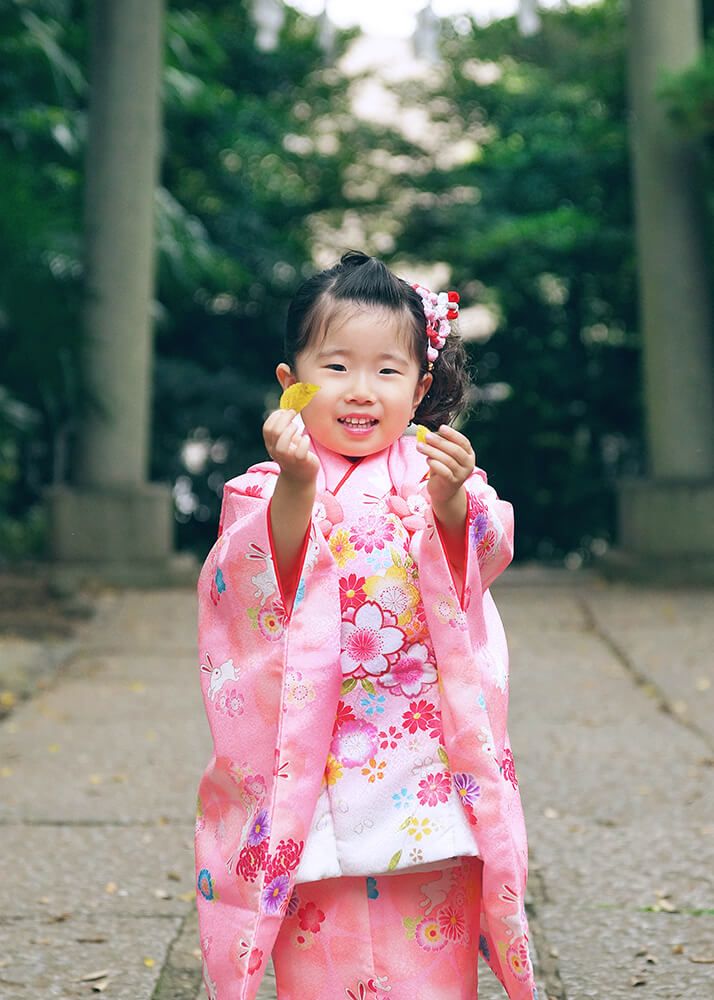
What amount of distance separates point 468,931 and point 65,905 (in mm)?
1299

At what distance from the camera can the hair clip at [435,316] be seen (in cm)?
217

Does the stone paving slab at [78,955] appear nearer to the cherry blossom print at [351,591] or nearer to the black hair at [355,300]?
the cherry blossom print at [351,591]

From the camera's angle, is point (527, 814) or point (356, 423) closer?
point (356, 423)

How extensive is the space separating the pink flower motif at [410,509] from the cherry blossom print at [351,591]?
11 cm

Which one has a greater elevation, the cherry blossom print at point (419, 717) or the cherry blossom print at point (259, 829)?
the cherry blossom print at point (419, 717)

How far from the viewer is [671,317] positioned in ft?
27.0

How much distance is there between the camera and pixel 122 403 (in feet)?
27.3

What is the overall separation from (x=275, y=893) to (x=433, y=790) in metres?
0.26

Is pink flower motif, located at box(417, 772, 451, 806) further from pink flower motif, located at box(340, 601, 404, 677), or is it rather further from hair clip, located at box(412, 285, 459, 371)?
hair clip, located at box(412, 285, 459, 371)

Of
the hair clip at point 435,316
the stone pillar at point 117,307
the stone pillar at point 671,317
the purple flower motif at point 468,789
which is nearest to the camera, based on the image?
the purple flower motif at point 468,789

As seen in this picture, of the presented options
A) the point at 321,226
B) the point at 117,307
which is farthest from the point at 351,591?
the point at 321,226

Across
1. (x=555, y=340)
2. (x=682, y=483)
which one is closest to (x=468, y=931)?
(x=682, y=483)

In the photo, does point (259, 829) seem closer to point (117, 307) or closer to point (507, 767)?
point (507, 767)

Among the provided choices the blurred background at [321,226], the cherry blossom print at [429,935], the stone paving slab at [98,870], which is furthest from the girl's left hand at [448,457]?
the blurred background at [321,226]
